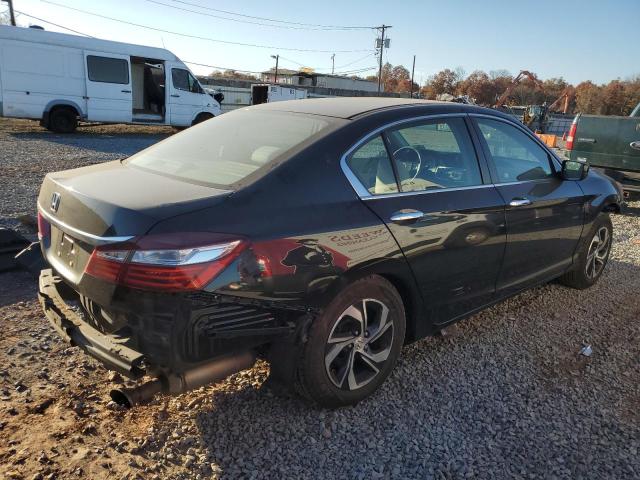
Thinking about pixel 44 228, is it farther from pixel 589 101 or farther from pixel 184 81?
pixel 589 101

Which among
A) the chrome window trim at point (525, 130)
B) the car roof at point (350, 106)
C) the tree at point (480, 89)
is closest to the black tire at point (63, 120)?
the car roof at point (350, 106)

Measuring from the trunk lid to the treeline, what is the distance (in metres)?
45.5

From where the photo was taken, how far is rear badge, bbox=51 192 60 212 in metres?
2.66

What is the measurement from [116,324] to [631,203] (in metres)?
10.5

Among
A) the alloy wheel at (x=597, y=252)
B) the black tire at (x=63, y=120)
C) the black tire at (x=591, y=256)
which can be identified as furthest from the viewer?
the black tire at (x=63, y=120)

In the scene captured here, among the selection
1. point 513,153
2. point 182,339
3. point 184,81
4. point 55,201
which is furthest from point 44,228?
point 184,81

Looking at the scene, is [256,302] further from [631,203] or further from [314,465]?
[631,203]

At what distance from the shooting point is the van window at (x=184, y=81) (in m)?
17.8

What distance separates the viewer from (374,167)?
2912 mm

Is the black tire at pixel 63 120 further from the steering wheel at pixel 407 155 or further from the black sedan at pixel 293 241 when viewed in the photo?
the steering wheel at pixel 407 155

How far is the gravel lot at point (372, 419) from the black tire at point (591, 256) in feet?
2.86

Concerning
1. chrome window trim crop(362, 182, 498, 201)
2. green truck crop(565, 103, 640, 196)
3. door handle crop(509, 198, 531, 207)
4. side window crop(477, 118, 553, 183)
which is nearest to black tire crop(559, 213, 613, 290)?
side window crop(477, 118, 553, 183)

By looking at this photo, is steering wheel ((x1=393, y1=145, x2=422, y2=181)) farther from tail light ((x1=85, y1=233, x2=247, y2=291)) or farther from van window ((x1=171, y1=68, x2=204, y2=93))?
van window ((x1=171, y1=68, x2=204, y2=93))

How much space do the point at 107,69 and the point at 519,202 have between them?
51.9ft
